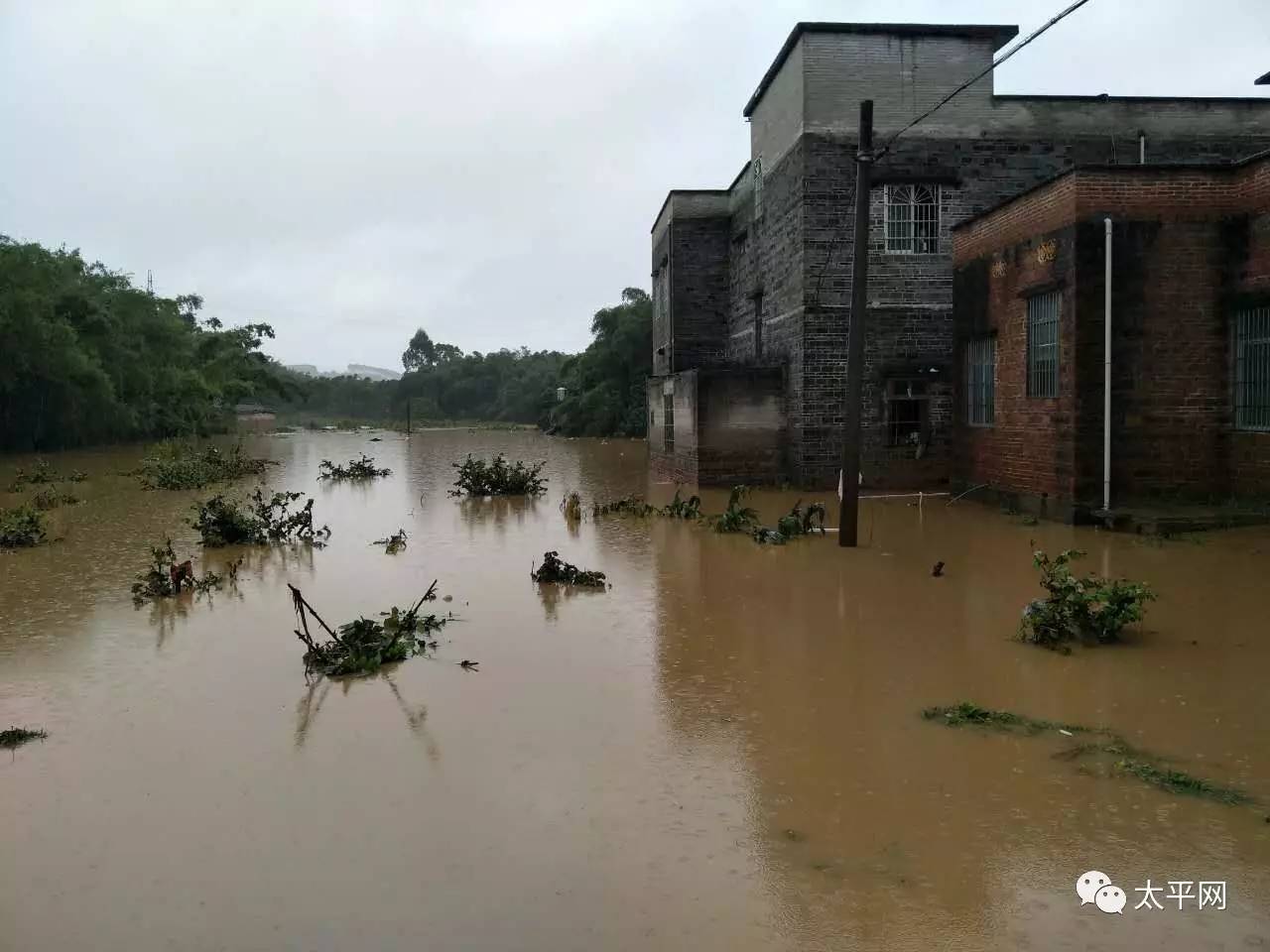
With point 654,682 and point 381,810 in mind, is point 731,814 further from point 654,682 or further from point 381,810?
point 654,682

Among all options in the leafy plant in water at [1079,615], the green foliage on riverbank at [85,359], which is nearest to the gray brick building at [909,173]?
the leafy plant in water at [1079,615]

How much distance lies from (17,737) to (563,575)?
5.57 m

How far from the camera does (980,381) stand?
58.1 feet

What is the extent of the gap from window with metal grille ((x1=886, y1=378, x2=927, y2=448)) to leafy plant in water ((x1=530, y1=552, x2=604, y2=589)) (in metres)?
10.5

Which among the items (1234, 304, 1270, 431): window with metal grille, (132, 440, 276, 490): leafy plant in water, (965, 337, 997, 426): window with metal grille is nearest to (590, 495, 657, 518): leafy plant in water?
(965, 337, 997, 426): window with metal grille

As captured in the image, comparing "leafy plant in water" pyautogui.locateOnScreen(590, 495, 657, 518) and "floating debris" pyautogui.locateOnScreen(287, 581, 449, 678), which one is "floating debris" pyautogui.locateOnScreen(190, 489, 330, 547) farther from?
"floating debris" pyautogui.locateOnScreen(287, 581, 449, 678)

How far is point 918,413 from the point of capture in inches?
774

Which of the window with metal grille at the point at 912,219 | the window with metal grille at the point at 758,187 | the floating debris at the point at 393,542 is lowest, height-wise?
the floating debris at the point at 393,542

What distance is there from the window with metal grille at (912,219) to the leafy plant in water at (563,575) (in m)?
11.7

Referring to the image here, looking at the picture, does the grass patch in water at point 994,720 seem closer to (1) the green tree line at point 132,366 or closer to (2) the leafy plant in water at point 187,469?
(2) the leafy plant in water at point 187,469

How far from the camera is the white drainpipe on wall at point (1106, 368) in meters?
13.7

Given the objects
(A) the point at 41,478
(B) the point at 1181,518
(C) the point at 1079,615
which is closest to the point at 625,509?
(B) the point at 1181,518

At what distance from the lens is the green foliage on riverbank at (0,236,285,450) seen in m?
33.8

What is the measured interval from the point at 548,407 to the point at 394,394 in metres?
35.0
